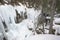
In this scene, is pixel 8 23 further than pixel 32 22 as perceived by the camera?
No

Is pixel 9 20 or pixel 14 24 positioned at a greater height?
pixel 9 20

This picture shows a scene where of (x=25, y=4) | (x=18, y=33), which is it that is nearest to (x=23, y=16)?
(x=25, y=4)

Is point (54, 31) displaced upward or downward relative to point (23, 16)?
downward

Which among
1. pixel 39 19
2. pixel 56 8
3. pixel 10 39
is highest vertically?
pixel 56 8

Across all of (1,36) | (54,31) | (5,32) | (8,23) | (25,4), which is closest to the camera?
(1,36)

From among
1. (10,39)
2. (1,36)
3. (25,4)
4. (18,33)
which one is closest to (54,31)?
(18,33)

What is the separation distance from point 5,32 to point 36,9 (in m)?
3.27

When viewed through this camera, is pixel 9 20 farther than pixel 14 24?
No

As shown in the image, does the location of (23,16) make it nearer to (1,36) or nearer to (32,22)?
(32,22)

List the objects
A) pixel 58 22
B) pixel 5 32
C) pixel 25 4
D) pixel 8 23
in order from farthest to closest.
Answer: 1. pixel 25 4
2. pixel 58 22
3. pixel 8 23
4. pixel 5 32

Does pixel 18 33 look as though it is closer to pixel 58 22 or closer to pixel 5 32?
pixel 5 32

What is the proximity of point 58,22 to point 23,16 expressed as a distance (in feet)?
6.52

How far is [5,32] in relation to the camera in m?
5.67

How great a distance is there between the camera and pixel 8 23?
6141 mm
